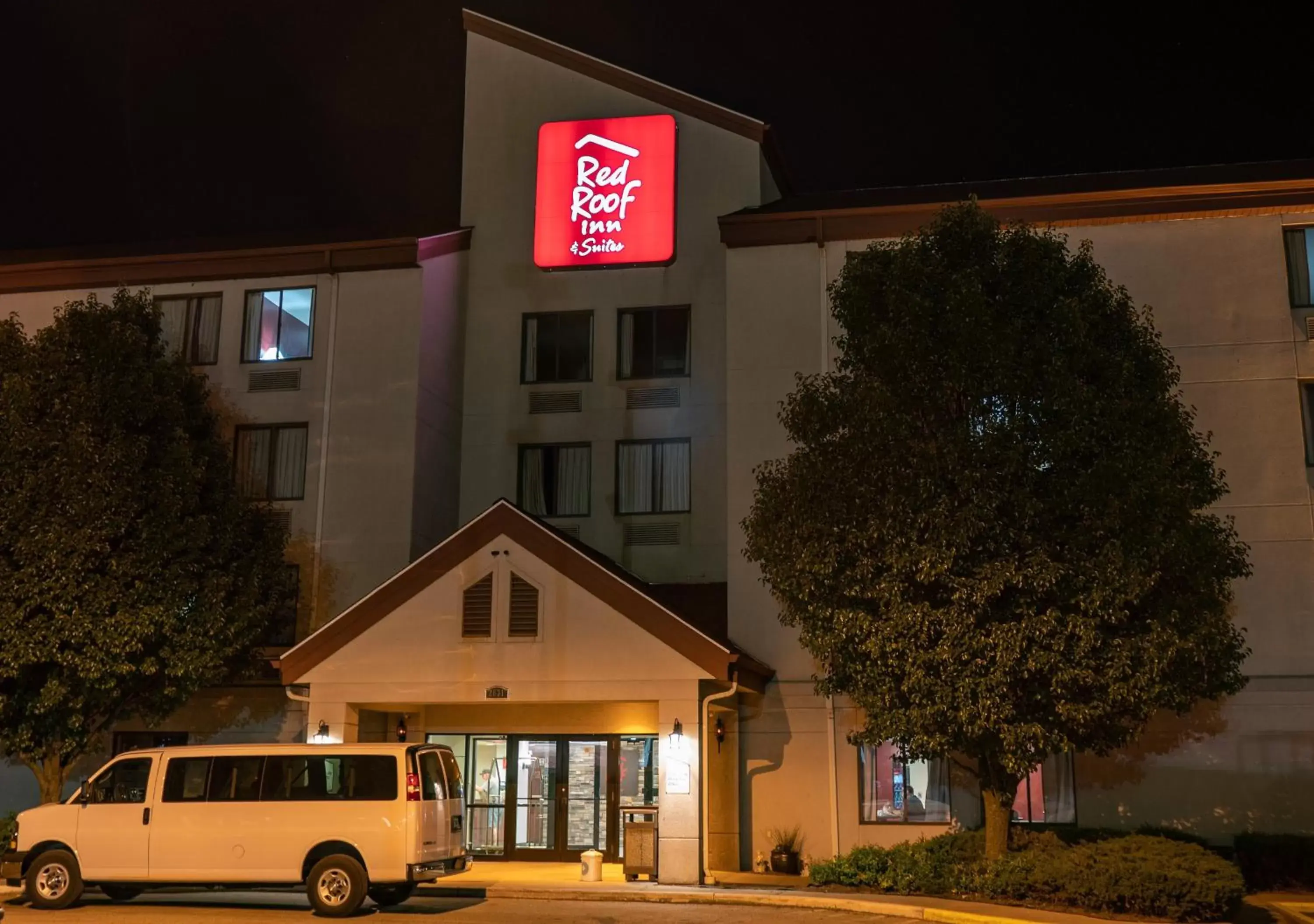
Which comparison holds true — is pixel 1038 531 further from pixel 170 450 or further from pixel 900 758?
pixel 170 450

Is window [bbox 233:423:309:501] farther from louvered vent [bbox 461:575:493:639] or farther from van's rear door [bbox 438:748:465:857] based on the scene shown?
van's rear door [bbox 438:748:465:857]

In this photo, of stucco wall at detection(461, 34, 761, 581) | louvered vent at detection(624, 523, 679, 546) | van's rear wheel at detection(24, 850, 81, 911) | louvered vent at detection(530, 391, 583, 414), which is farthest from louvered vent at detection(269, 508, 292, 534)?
van's rear wheel at detection(24, 850, 81, 911)

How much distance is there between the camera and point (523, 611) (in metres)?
21.9

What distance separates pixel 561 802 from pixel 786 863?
4.42 metres

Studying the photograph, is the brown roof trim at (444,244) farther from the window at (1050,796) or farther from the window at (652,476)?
the window at (1050,796)

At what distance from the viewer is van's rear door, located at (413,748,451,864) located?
16.5 m

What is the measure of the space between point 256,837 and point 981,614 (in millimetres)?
10017

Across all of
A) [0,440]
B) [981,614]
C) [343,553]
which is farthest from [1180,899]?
[0,440]

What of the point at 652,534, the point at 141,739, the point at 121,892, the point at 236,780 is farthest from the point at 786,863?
the point at 141,739

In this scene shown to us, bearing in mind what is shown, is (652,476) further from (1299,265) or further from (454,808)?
(1299,265)

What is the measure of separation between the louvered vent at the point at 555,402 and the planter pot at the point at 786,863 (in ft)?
33.2

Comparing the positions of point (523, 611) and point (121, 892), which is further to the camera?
point (523, 611)

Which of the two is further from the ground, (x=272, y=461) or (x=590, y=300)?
(x=590, y=300)

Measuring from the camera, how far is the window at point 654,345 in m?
27.6
